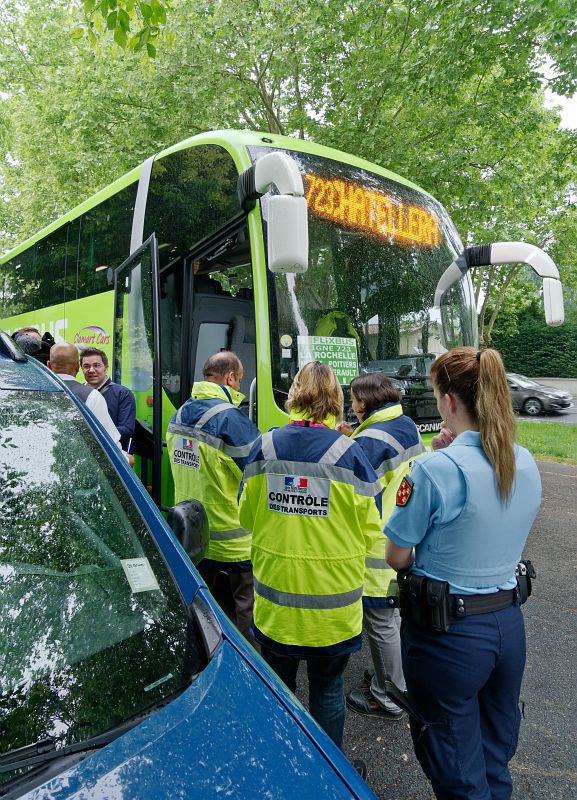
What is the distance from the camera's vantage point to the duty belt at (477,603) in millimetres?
1878

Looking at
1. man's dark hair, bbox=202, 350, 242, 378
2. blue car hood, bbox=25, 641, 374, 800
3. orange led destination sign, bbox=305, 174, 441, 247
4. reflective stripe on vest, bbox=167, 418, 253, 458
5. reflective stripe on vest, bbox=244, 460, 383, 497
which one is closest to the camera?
blue car hood, bbox=25, 641, 374, 800

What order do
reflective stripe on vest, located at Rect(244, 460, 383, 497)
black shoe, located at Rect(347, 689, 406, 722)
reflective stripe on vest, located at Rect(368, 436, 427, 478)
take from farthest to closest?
black shoe, located at Rect(347, 689, 406, 722)
reflective stripe on vest, located at Rect(368, 436, 427, 478)
reflective stripe on vest, located at Rect(244, 460, 383, 497)

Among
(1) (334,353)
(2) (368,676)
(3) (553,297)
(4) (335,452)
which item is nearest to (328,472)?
(4) (335,452)

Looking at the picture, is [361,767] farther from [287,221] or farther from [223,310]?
[223,310]

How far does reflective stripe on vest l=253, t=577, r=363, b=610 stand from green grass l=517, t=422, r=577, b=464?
784 cm

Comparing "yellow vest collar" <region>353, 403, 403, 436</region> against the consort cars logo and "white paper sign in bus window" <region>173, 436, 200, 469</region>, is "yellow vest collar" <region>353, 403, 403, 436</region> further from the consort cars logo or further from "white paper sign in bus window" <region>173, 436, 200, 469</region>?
the consort cars logo

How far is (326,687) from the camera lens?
2459mm

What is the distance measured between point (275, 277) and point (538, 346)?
101 feet

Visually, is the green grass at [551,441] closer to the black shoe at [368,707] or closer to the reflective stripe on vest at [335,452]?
the black shoe at [368,707]

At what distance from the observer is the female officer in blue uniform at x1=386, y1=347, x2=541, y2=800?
1.87 metres

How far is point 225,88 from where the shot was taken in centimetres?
1129

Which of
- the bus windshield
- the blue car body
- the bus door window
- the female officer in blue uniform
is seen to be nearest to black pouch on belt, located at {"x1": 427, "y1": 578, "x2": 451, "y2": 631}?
the female officer in blue uniform

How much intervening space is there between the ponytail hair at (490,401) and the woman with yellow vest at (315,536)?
57cm

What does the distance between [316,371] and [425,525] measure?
87 cm
